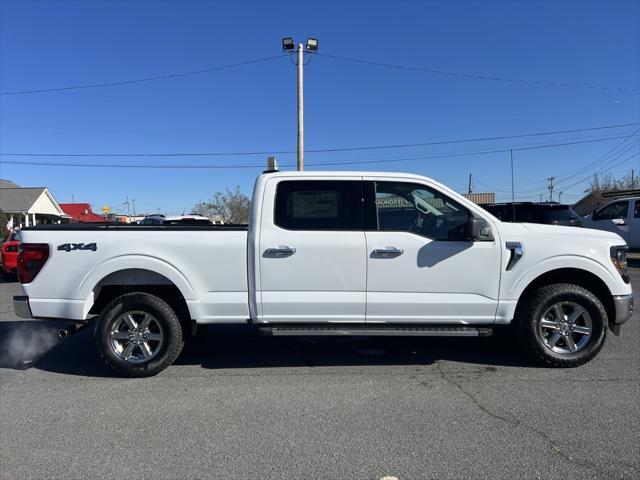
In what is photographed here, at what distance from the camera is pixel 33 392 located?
4535 mm

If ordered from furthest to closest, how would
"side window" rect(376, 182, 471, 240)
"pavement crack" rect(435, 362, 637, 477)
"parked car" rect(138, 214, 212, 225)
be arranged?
"parked car" rect(138, 214, 212, 225), "side window" rect(376, 182, 471, 240), "pavement crack" rect(435, 362, 637, 477)

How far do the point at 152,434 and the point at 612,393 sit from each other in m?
3.96

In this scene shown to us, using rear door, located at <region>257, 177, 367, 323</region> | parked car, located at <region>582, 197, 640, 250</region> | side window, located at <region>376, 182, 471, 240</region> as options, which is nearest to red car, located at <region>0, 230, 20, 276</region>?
rear door, located at <region>257, 177, 367, 323</region>

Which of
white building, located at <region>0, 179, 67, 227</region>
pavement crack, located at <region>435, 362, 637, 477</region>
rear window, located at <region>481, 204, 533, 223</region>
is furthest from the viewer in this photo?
white building, located at <region>0, 179, 67, 227</region>

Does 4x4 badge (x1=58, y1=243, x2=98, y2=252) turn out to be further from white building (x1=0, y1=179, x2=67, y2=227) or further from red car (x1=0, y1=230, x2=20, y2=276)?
white building (x1=0, y1=179, x2=67, y2=227)

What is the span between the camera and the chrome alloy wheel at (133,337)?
15.9 feet

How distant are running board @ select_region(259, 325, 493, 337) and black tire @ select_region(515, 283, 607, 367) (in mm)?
423

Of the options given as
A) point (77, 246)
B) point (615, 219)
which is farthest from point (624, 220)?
point (77, 246)

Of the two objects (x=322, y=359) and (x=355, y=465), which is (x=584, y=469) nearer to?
(x=355, y=465)

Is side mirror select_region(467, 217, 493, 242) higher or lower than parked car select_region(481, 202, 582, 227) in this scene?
lower

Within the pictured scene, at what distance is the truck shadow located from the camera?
5.27 meters

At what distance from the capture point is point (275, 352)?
5.67 m

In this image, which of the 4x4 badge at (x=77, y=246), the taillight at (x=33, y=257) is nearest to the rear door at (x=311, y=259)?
the 4x4 badge at (x=77, y=246)

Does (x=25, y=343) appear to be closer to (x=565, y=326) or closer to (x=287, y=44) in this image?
(x=565, y=326)
